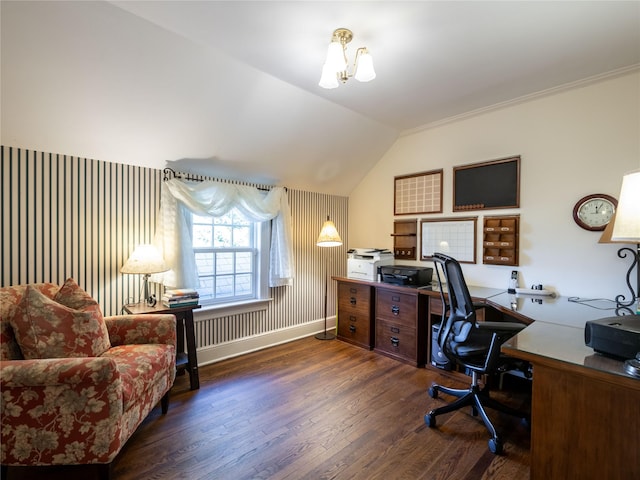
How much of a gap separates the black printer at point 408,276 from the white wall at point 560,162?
44 cm

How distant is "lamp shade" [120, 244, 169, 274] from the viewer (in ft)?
7.57

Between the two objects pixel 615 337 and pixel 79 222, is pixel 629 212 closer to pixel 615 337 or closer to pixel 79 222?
pixel 615 337

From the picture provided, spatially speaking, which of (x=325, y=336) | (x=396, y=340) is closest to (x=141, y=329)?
(x=325, y=336)

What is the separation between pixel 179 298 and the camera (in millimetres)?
2492

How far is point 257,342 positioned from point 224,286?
0.73 metres

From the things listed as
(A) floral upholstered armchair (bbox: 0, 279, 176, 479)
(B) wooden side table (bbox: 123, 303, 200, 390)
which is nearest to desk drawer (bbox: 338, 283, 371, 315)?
(B) wooden side table (bbox: 123, 303, 200, 390)

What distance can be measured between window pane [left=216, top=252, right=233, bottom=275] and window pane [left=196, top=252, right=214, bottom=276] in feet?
0.25

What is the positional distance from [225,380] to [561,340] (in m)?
2.44

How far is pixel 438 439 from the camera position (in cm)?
187

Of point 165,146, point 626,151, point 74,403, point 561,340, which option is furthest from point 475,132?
point 74,403

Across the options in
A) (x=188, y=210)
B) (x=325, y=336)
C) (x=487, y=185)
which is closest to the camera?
(x=188, y=210)

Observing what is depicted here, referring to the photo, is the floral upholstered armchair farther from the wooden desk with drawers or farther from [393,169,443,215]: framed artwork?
[393,169,443,215]: framed artwork

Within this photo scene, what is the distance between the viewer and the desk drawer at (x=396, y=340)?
2955 millimetres

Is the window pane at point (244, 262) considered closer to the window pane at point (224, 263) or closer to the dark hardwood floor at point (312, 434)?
the window pane at point (224, 263)
